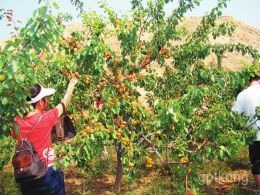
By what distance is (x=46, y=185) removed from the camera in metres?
2.90

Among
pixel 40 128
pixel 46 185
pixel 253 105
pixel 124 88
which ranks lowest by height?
pixel 46 185

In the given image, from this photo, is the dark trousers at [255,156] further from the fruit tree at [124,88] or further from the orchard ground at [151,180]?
the orchard ground at [151,180]

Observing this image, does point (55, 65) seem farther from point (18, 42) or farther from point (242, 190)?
point (242, 190)

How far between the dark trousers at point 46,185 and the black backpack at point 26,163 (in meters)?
0.13

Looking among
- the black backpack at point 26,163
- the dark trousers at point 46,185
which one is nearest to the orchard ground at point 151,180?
the dark trousers at point 46,185

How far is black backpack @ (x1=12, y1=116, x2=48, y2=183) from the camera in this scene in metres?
2.61

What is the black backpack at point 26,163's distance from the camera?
103 inches

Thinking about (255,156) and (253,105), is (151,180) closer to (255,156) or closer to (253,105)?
(255,156)

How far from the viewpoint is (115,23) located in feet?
13.8

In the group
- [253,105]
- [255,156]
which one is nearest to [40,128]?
[253,105]

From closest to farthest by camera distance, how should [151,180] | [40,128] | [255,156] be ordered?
[40,128]
[255,156]
[151,180]

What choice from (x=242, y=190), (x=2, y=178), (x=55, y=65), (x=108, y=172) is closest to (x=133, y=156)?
(x=55, y=65)

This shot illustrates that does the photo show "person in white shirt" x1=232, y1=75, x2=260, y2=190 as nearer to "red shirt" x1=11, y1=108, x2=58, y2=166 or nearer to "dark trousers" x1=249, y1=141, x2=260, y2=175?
"dark trousers" x1=249, y1=141, x2=260, y2=175

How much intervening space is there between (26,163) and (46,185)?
1.32 ft
